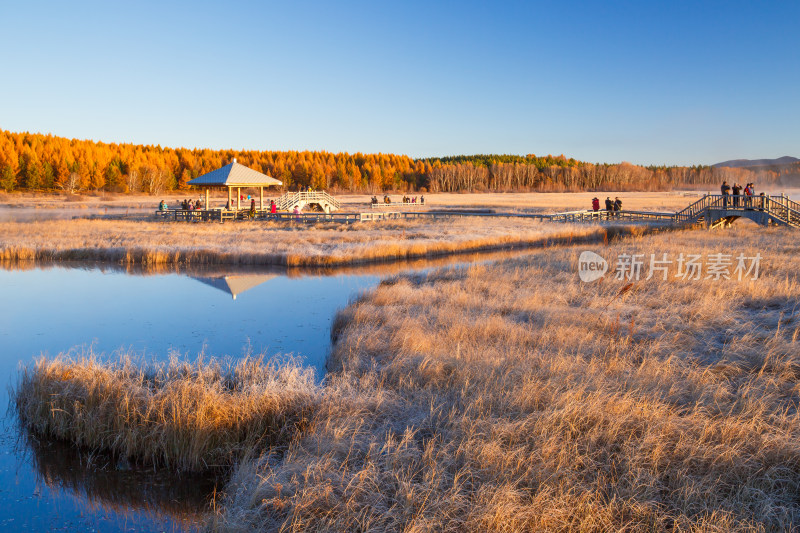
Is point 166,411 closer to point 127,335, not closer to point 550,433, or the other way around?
point 550,433

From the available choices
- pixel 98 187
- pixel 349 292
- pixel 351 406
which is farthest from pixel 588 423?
pixel 98 187

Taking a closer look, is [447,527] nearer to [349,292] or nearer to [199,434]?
[199,434]

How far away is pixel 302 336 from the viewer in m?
12.1

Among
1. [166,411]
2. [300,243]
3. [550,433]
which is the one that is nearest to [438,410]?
[550,433]

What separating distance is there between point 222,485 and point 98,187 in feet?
321

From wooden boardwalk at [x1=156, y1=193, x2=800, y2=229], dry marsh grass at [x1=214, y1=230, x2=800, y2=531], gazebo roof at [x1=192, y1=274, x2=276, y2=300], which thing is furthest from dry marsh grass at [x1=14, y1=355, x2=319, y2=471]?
wooden boardwalk at [x1=156, y1=193, x2=800, y2=229]

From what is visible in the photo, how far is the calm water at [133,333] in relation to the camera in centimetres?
571

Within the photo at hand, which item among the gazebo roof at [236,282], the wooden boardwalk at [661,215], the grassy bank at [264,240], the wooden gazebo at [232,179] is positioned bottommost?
the gazebo roof at [236,282]

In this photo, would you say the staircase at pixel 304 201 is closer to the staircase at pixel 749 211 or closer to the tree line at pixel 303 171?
the staircase at pixel 749 211

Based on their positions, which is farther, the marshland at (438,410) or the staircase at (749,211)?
the staircase at (749,211)

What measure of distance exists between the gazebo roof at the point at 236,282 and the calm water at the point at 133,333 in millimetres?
35

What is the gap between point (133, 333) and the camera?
12.3 metres

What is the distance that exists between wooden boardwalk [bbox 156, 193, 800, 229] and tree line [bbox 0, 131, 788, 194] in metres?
55.5

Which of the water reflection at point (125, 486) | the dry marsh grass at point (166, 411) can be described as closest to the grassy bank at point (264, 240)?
the dry marsh grass at point (166, 411)
